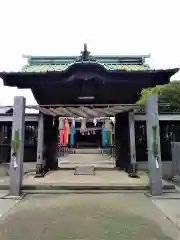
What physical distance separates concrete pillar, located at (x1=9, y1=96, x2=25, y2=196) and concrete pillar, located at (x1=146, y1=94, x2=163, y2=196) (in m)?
4.57

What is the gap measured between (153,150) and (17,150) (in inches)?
189

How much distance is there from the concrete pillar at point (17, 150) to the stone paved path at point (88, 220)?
80cm

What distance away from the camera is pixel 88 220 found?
591cm

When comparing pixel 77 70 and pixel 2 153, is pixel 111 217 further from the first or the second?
pixel 2 153

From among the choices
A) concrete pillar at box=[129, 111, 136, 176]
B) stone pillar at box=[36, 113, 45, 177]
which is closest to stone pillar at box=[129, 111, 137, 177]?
concrete pillar at box=[129, 111, 136, 176]

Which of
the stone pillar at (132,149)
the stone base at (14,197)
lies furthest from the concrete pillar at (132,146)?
the stone base at (14,197)

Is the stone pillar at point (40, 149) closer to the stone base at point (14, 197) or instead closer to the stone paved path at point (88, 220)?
the stone base at point (14, 197)

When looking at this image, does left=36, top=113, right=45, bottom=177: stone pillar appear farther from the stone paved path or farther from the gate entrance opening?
the stone paved path

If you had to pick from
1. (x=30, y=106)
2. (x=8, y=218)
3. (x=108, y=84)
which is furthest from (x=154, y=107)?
(x=8, y=218)

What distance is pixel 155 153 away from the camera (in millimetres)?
8875

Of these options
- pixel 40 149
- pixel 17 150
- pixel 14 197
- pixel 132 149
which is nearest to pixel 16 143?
pixel 17 150

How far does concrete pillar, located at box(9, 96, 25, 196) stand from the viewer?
8758mm

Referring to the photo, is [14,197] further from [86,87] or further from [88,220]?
[86,87]

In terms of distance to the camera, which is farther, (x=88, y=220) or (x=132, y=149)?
(x=132, y=149)
